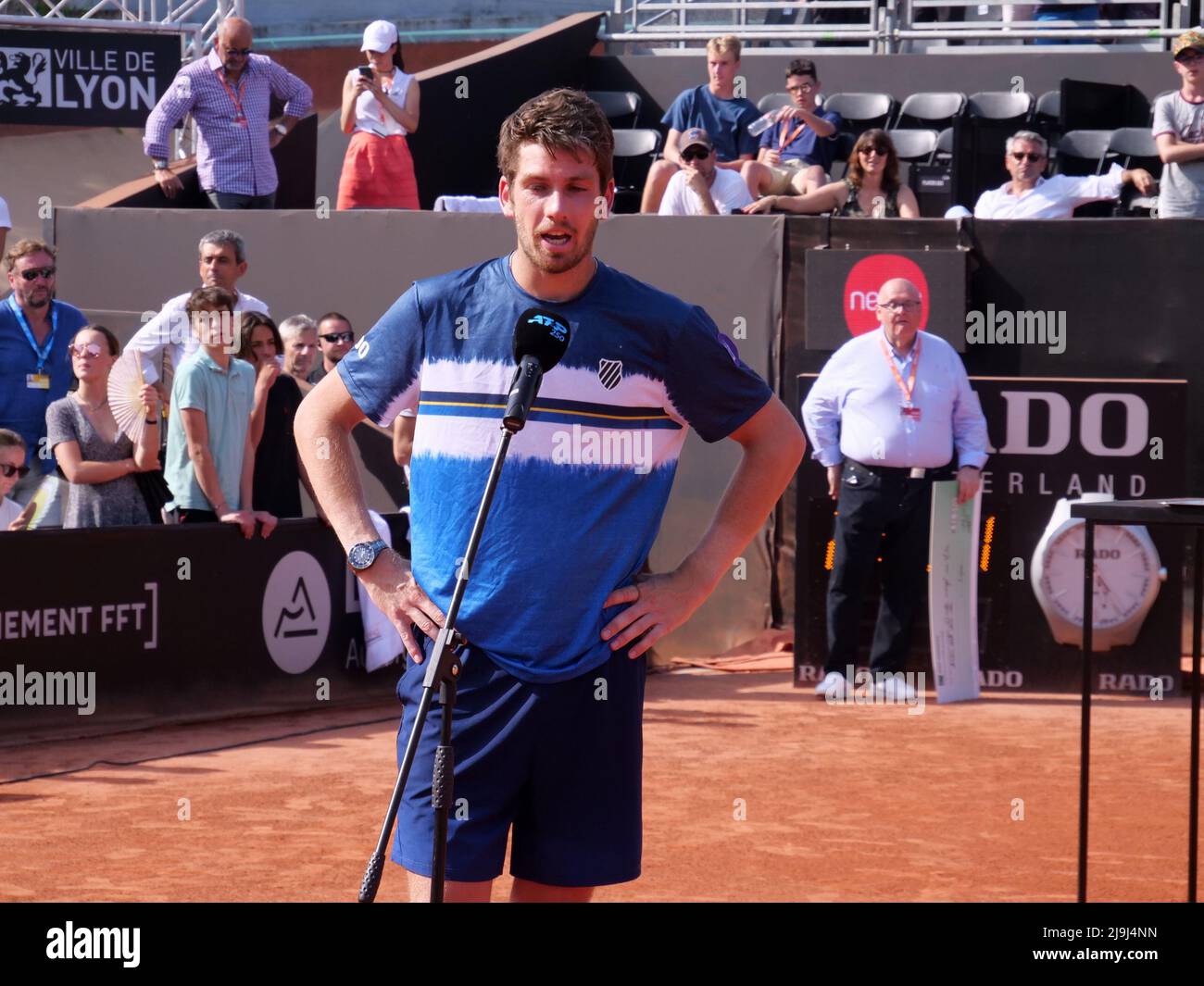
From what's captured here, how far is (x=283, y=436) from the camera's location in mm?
10539

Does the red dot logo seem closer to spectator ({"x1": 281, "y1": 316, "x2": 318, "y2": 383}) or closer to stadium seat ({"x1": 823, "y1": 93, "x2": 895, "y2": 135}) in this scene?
spectator ({"x1": 281, "y1": 316, "x2": 318, "y2": 383})

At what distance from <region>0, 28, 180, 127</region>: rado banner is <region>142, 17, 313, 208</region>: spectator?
401mm

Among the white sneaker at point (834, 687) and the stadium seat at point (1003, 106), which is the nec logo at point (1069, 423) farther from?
the stadium seat at point (1003, 106)

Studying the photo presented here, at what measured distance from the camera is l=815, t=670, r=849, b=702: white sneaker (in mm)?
11023

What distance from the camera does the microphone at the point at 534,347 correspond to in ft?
11.4

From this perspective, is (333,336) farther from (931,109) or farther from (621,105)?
(931,109)

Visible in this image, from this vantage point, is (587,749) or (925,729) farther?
(925,729)

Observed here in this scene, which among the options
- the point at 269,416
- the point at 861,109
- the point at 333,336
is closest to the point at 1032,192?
the point at 861,109

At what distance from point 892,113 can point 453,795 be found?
1422 cm

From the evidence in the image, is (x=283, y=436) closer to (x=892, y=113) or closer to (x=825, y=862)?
(x=825, y=862)

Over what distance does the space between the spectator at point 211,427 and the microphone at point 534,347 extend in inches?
256

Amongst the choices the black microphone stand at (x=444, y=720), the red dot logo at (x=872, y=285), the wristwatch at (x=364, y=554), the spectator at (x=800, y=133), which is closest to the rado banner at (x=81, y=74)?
the spectator at (x=800, y=133)
